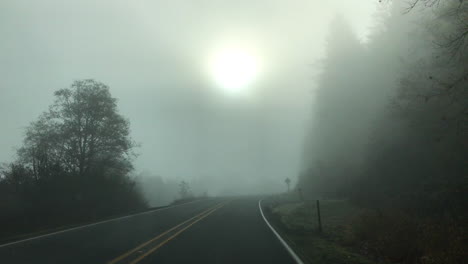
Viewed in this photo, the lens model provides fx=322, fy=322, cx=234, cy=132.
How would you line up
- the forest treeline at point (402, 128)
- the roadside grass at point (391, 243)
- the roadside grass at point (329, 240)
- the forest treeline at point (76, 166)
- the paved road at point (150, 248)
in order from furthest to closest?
the forest treeline at point (76, 166), the forest treeline at point (402, 128), the roadside grass at point (329, 240), the paved road at point (150, 248), the roadside grass at point (391, 243)

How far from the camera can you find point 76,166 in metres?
28.0

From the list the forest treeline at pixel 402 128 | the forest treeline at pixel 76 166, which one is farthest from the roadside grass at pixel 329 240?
the forest treeline at pixel 76 166

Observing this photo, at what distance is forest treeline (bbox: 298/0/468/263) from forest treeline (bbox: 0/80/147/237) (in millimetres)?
18012

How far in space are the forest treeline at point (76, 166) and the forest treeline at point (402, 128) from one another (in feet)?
59.1

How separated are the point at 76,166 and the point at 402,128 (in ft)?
85.3

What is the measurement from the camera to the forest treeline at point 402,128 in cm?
979

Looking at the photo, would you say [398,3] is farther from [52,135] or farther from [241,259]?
[52,135]

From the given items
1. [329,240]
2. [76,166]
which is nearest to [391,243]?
[329,240]

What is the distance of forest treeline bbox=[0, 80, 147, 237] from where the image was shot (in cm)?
1947

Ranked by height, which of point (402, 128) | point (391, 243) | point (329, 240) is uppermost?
point (402, 128)

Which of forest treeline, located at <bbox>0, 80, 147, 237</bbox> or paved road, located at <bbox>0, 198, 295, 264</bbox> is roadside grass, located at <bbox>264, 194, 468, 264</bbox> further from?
forest treeline, located at <bbox>0, 80, 147, 237</bbox>

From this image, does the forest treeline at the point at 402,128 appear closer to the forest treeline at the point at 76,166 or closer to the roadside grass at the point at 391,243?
the roadside grass at the point at 391,243

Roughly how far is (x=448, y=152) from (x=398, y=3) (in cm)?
1808

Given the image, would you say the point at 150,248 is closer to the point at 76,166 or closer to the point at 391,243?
the point at 391,243
